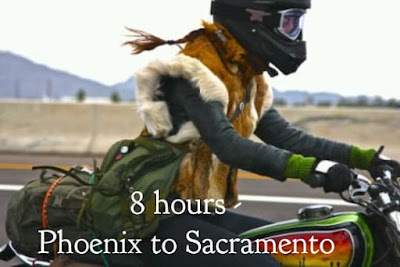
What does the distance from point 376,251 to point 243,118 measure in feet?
2.46

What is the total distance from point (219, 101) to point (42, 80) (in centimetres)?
2630

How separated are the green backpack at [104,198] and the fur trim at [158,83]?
6 centimetres

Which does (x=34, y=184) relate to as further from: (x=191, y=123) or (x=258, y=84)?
(x=258, y=84)

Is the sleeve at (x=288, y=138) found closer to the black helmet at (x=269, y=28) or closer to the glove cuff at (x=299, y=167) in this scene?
the black helmet at (x=269, y=28)

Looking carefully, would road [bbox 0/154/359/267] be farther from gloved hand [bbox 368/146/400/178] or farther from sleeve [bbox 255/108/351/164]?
gloved hand [bbox 368/146/400/178]

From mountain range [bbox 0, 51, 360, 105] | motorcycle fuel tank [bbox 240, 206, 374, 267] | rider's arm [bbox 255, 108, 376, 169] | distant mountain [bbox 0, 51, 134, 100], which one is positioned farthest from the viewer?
distant mountain [bbox 0, 51, 134, 100]

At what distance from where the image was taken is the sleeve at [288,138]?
3657 mm

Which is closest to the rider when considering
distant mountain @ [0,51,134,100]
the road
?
the road

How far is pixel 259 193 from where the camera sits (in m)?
9.22

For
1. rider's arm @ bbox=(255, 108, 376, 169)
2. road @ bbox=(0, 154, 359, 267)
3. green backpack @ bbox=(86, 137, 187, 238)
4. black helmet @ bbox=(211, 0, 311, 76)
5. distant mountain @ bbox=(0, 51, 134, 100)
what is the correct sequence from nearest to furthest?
green backpack @ bbox=(86, 137, 187, 238) → black helmet @ bbox=(211, 0, 311, 76) → rider's arm @ bbox=(255, 108, 376, 169) → road @ bbox=(0, 154, 359, 267) → distant mountain @ bbox=(0, 51, 134, 100)

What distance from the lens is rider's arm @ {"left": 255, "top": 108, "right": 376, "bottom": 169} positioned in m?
3.56

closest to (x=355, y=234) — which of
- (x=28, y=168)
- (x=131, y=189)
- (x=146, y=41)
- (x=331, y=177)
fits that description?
(x=331, y=177)

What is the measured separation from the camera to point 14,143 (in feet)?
38.2

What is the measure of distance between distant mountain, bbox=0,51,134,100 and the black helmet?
20.6 m
